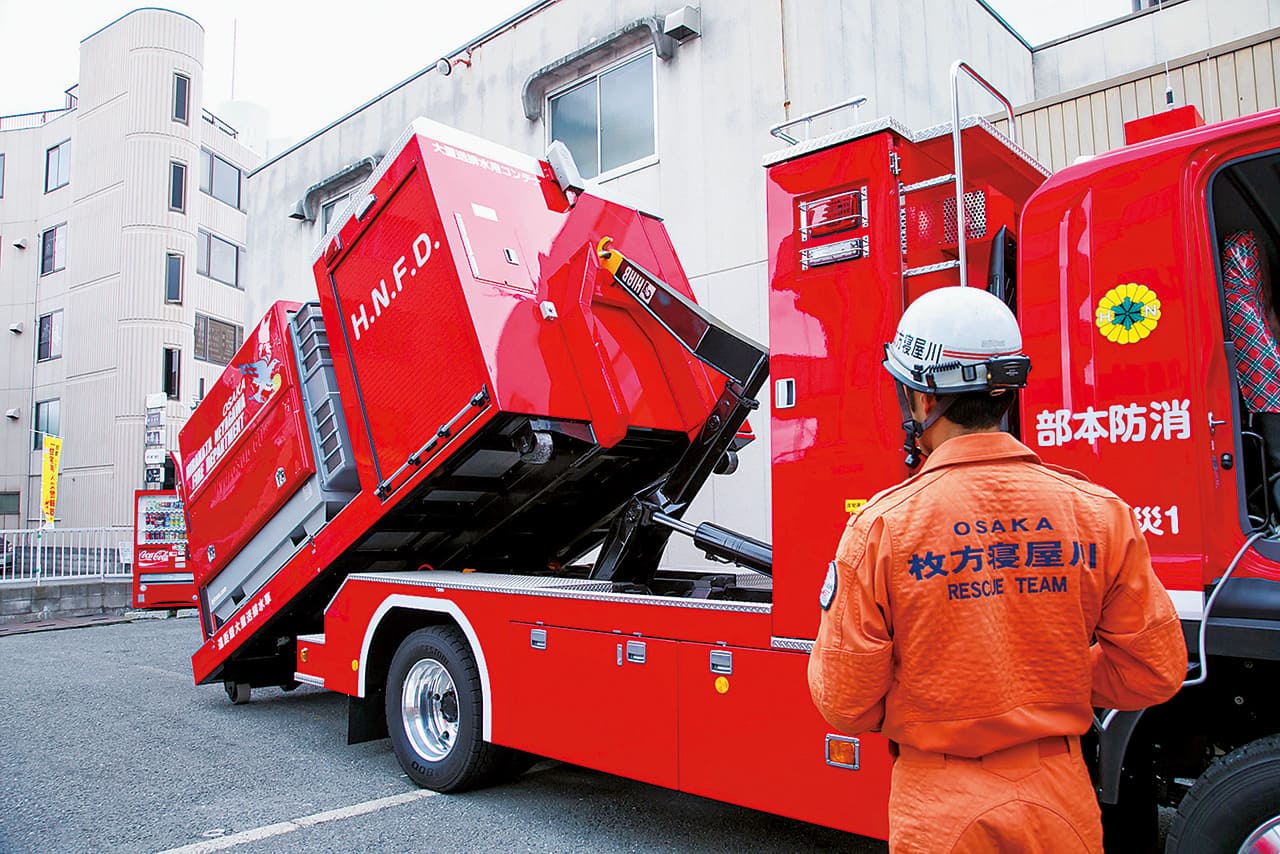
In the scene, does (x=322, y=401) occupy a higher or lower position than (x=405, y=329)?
lower

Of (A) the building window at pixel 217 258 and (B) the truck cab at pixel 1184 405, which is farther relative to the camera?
(A) the building window at pixel 217 258

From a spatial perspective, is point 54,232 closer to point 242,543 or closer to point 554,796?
point 242,543

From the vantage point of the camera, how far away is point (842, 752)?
344cm

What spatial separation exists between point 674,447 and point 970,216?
97.1 inches

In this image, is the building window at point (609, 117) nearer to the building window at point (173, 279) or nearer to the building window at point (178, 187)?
the building window at point (173, 279)

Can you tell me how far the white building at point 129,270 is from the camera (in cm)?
2673

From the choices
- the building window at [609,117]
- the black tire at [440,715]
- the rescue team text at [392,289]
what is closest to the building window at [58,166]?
the building window at [609,117]

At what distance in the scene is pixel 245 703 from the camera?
753cm

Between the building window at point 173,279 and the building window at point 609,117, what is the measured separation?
19379 mm

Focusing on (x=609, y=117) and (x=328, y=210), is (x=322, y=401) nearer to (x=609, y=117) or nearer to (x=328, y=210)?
(x=609, y=117)

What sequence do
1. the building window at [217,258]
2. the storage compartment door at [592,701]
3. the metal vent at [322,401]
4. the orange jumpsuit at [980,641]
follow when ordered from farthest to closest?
the building window at [217,258], the metal vent at [322,401], the storage compartment door at [592,701], the orange jumpsuit at [980,641]

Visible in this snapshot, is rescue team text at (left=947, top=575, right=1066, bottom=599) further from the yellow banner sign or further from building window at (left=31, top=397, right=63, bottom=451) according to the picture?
building window at (left=31, top=397, right=63, bottom=451)

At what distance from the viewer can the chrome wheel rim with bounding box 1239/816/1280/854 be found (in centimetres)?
248

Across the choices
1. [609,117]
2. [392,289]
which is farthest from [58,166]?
[392,289]
